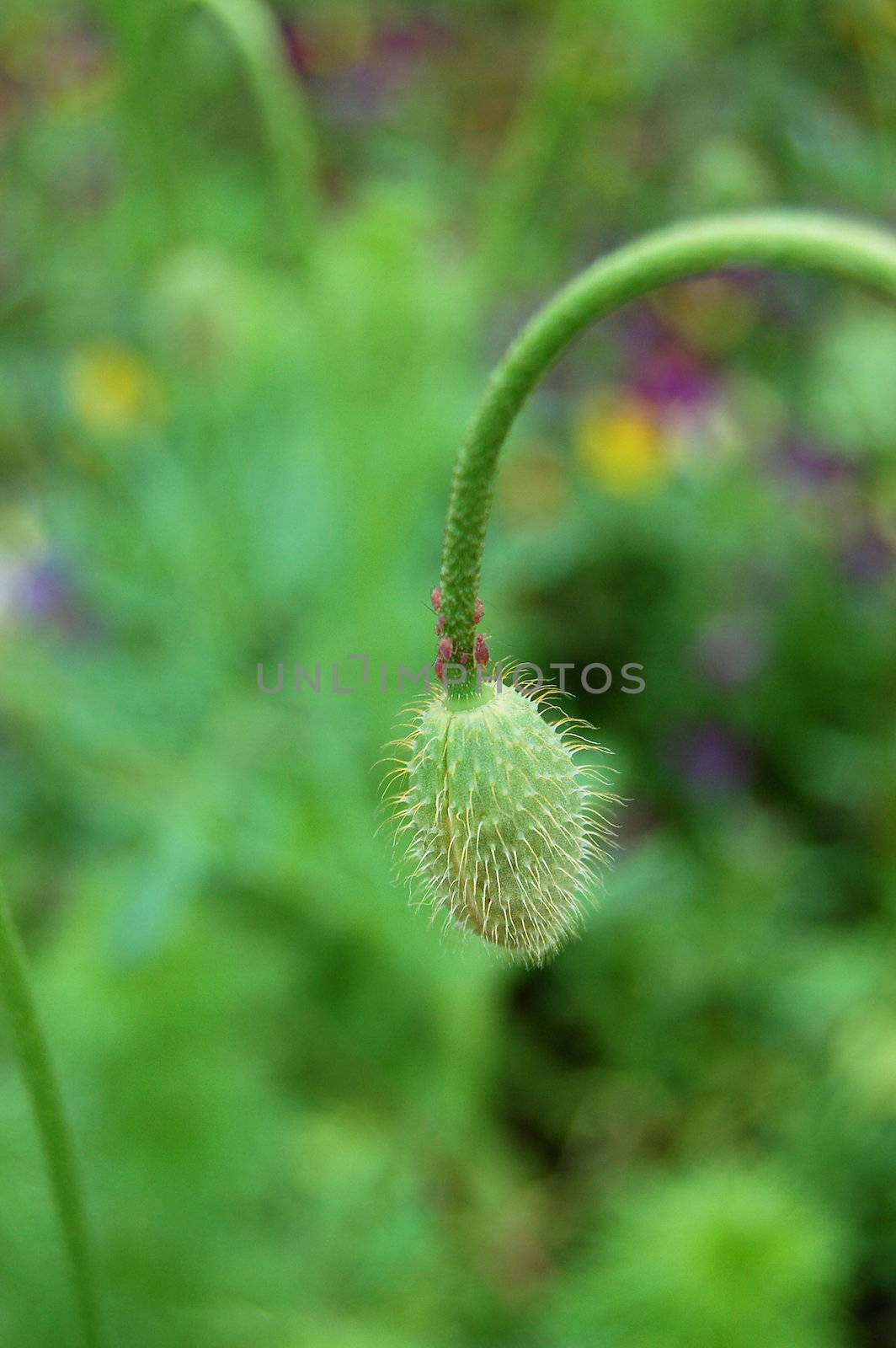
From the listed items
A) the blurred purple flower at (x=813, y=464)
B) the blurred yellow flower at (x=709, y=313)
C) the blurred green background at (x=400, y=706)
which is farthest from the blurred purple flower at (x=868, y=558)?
the blurred yellow flower at (x=709, y=313)

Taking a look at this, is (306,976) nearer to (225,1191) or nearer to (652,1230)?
(225,1191)

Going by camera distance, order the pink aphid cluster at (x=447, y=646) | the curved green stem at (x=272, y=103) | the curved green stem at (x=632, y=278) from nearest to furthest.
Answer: the curved green stem at (x=632, y=278), the pink aphid cluster at (x=447, y=646), the curved green stem at (x=272, y=103)

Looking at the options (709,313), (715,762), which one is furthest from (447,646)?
(709,313)

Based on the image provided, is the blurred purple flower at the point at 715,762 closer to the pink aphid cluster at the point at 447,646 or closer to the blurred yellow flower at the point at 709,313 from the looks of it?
the blurred yellow flower at the point at 709,313

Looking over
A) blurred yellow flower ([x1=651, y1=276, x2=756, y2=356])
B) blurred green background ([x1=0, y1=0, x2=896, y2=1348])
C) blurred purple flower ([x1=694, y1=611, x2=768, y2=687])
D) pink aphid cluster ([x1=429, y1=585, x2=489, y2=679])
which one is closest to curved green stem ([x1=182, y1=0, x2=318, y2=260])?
blurred green background ([x1=0, y1=0, x2=896, y2=1348])

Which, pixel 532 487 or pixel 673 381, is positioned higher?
pixel 673 381

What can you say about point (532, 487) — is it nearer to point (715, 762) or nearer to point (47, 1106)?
point (715, 762)
